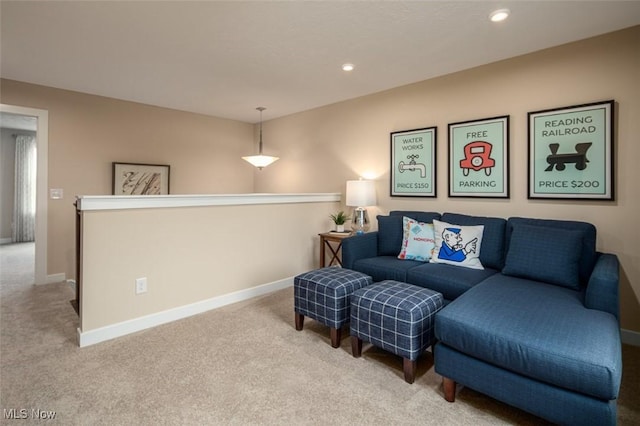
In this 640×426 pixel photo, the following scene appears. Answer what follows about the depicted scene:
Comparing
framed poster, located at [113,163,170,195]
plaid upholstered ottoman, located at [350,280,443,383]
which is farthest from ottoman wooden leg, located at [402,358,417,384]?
framed poster, located at [113,163,170,195]

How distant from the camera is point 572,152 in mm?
2646

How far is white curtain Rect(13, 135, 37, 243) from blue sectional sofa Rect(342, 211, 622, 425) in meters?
8.14

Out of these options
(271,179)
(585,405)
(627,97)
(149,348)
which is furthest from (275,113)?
(585,405)

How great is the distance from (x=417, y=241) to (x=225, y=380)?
2028 millimetres

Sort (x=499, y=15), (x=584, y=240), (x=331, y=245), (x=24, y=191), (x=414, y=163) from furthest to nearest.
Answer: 1. (x=24, y=191)
2. (x=331, y=245)
3. (x=414, y=163)
4. (x=584, y=240)
5. (x=499, y=15)

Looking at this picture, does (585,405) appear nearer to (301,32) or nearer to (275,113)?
(301,32)

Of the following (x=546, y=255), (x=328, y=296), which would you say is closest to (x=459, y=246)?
(x=546, y=255)

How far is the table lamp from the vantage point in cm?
382

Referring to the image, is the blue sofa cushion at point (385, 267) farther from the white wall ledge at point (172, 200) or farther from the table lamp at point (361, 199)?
the white wall ledge at point (172, 200)

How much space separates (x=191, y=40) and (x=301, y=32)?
921 millimetres

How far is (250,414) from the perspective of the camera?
5.57 ft

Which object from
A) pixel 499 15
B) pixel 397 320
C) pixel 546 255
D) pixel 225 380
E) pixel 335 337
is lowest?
pixel 225 380

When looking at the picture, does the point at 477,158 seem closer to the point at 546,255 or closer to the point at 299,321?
the point at 546,255

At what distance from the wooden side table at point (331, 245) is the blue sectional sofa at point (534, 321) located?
109cm
